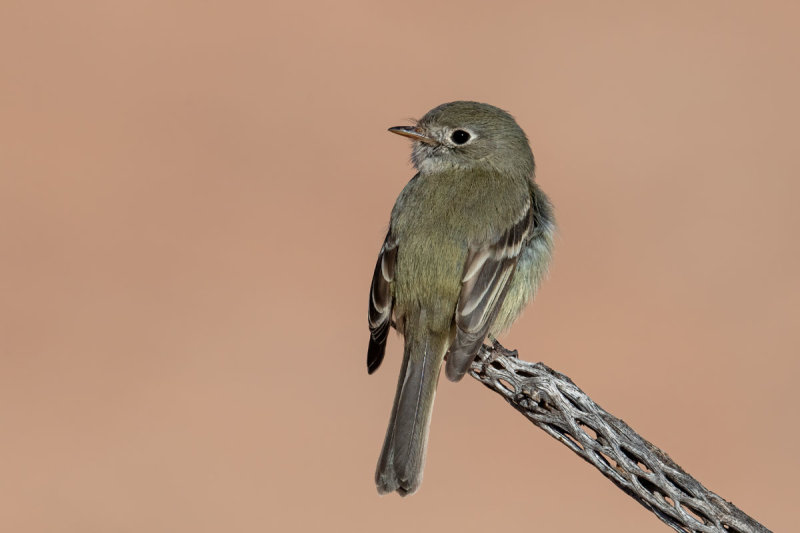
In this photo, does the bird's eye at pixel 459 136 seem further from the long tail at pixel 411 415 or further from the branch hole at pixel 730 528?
the branch hole at pixel 730 528

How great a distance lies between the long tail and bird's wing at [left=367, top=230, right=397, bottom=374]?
0.46 feet

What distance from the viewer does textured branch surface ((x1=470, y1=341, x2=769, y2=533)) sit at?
9.46ft

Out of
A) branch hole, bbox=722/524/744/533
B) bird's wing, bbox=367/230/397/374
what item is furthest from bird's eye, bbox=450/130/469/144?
branch hole, bbox=722/524/744/533

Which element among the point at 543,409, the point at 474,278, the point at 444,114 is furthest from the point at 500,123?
the point at 543,409

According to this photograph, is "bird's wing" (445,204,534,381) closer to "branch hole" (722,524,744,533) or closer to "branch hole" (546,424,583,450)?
"branch hole" (546,424,583,450)

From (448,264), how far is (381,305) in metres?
0.42

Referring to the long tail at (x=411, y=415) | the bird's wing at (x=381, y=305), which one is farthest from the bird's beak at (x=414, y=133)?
the long tail at (x=411, y=415)

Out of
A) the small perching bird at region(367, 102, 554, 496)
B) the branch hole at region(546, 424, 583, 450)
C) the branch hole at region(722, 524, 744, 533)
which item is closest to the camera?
the branch hole at region(722, 524, 744, 533)

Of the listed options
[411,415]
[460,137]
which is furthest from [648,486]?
[460,137]

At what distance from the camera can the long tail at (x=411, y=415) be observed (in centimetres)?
408

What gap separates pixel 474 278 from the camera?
14.8 ft

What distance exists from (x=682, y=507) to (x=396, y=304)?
2.08 m

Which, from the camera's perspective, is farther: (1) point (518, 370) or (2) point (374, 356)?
(2) point (374, 356)

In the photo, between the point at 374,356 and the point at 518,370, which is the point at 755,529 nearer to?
the point at 518,370
